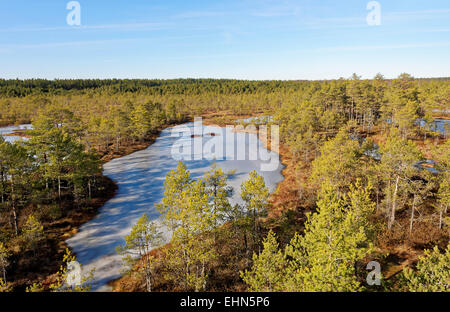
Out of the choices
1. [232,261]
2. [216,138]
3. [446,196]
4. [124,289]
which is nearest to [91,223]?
[124,289]

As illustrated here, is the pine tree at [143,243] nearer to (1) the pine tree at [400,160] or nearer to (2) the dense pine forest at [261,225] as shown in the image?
(2) the dense pine forest at [261,225]

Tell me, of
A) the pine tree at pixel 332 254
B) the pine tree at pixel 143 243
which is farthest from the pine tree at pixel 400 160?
the pine tree at pixel 143 243

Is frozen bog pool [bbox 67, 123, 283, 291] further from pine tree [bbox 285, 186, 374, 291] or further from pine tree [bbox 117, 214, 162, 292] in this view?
pine tree [bbox 285, 186, 374, 291]

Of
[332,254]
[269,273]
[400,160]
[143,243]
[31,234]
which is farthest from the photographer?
[400,160]

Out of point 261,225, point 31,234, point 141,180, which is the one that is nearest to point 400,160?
point 261,225

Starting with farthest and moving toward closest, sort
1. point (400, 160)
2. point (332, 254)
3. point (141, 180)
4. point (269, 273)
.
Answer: point (141, 180) → point (400, 160) → point (269, 273) → point (332, 254)

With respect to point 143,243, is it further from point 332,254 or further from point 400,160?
point 400,160
